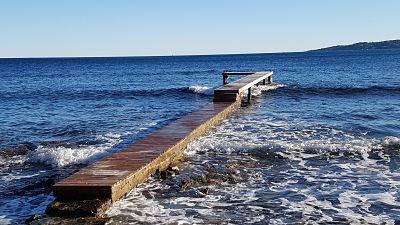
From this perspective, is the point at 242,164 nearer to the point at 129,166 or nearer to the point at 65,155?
the point at 129,166

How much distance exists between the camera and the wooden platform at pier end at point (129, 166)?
9.16 m

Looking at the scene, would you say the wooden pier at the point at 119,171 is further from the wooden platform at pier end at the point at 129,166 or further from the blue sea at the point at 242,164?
the blue sea at the point at 242,164

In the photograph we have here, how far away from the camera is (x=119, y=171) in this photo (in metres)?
10.5

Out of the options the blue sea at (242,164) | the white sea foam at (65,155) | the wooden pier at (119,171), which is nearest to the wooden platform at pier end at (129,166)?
the wooden pier at (119,171)

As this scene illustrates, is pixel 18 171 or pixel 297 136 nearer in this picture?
pixel 18 171

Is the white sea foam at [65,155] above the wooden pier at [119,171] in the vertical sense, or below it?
below

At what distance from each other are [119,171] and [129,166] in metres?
0.52

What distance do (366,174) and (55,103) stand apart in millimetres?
23683

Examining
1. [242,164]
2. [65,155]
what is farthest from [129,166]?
[65,155]

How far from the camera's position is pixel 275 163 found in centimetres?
1289

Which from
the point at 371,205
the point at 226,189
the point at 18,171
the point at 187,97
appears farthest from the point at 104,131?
the point at 187,97

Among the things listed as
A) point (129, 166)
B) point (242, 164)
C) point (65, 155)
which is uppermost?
point (129, 166)

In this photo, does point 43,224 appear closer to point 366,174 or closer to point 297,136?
point 366,174

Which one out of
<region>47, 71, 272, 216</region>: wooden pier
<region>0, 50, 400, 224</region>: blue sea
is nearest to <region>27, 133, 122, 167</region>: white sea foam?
<region>0, 50, 400, 224</region>: blue sea
